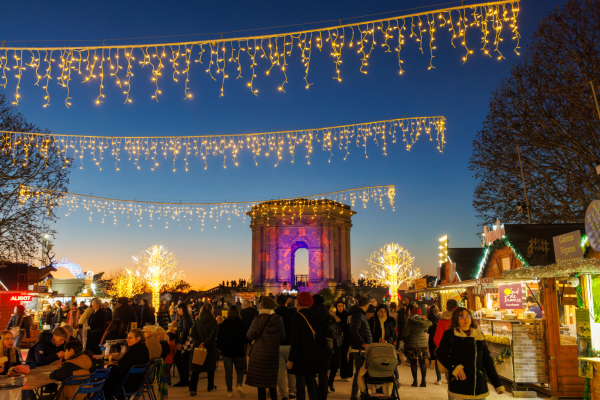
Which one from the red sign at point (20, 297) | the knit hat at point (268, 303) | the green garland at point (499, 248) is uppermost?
the green garland at point (499, 248)

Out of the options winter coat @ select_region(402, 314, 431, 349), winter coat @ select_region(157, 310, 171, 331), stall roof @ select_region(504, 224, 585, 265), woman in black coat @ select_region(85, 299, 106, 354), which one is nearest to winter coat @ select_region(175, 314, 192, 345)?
winter coat @ select_region(157, 310, 171, 331)

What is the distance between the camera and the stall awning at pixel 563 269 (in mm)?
7363

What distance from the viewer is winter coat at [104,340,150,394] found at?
19.8ft

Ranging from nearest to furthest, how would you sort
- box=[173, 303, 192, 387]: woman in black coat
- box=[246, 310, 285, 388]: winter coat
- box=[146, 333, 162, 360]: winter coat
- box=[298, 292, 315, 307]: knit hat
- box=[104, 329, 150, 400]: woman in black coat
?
box=[104, 329, 150, 400]: woman in black coat < box=[298, 292, 315, 307]: knit hat < box=[246, 310, 285, 388]: winter coat < box=[146, 333, 162, 360]: winter coat < box=[173, 303, 192, 387]: woman in black coat

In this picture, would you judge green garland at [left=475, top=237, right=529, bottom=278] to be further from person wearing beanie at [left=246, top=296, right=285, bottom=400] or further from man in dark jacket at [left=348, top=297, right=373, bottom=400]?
person wearing beanie at [left=246, top=296, right=285, bottom=400]

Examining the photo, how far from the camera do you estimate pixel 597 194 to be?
52.6 feet

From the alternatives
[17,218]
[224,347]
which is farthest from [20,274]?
[224,347]

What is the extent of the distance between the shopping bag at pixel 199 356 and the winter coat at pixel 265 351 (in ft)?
5.45

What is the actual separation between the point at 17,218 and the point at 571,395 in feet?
67.5

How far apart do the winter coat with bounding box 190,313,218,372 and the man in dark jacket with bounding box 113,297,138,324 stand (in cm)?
331

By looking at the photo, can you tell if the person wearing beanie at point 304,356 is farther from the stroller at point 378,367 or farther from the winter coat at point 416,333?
the winter coat at point 416,333

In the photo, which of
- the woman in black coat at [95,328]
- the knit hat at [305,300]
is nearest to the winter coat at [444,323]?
the knit hat at [305,300]

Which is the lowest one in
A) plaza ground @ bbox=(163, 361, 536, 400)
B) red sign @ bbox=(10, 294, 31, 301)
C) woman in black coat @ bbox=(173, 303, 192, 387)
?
plaza ground @ bbox=(163, 361, 536, 400)

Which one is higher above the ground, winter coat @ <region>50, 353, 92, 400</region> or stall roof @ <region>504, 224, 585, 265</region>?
stall roof @ <region>504, 224, 585, 265</region>
